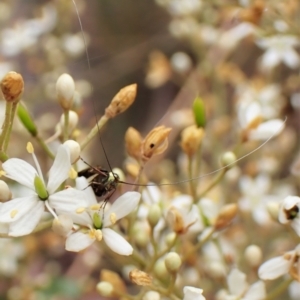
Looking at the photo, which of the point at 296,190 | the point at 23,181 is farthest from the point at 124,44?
the point at 23,181

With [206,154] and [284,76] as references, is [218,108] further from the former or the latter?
[284,76]

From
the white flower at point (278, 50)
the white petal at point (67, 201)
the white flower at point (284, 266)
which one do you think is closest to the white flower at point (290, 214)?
the white flower at point (284, 266)

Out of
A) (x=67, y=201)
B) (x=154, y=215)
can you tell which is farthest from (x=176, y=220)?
(x=67, y=201)

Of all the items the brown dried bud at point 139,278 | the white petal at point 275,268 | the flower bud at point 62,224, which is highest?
the flower bud at point 62,224

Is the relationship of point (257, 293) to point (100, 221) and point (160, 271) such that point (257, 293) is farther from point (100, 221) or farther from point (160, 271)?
point (100, 221)

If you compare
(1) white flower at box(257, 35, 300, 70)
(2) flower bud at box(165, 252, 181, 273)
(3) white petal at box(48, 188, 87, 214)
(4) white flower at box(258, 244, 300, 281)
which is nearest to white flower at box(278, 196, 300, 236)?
(4) white flower at box(258, 244, 300, 281)

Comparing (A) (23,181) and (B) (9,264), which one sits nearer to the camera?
(A) (23,181)

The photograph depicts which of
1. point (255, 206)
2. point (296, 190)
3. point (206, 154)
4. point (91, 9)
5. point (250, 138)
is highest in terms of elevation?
point (250, 138)

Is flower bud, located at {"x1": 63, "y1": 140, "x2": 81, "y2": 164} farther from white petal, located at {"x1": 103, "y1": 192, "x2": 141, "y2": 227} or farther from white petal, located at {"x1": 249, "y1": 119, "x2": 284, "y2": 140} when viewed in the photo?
white petal, located at {"x1": 249, "y1": 119, "x2": 284, "y2": 140}

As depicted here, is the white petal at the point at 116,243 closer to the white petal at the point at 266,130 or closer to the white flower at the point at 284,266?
the white flower at the point at 284,266
